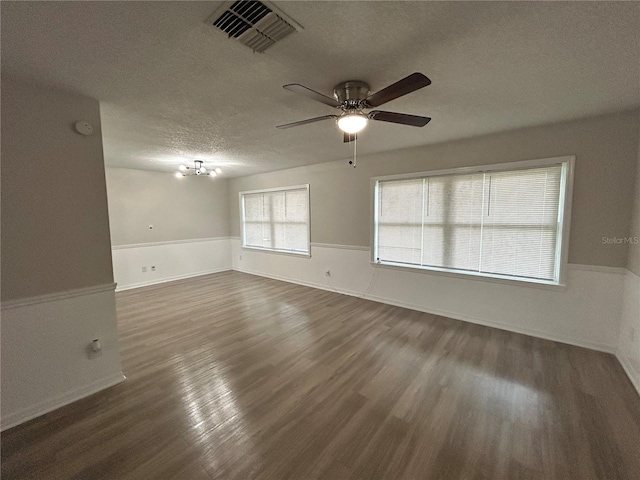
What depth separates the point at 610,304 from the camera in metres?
2.67

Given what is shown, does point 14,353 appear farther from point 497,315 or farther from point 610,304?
point 610,304

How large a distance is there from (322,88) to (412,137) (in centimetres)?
175

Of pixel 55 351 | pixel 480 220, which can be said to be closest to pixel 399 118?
pixel 480 220

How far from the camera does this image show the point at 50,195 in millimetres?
1957

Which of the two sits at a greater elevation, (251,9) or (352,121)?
→ (251,9)

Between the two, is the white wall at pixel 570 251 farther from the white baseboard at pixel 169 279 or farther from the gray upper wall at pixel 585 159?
the white baseboard at pixel 169 279

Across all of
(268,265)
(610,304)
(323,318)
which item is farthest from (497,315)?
(268,265)

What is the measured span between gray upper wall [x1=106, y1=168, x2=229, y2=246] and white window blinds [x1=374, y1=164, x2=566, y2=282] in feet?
14.6

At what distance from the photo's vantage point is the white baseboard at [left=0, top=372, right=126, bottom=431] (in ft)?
6.02

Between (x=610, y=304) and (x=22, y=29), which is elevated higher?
(x=22, y=29)

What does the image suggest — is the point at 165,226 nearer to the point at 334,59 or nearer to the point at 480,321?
the point at 334,59

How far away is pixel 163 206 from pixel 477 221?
6148 mm

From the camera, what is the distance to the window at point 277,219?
5.49 m

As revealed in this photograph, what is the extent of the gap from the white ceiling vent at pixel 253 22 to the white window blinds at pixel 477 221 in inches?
118
